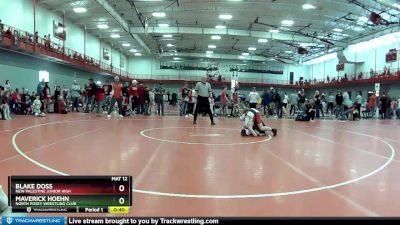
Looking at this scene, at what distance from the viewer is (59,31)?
1187 inches

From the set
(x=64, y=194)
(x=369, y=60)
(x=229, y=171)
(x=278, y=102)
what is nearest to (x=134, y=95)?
(x=278, y=102)

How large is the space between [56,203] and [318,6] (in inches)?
1093

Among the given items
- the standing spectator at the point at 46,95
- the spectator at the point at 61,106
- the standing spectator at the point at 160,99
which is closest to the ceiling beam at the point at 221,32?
the standing spectator at the point at 160,99

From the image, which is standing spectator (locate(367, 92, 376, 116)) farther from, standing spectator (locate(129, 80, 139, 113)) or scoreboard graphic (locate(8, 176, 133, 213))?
scoreboard graphic (locate(8, 176, 133, 213))

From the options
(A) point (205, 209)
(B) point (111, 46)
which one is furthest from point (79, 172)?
(B) point (111, 46)

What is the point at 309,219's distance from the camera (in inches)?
61.0

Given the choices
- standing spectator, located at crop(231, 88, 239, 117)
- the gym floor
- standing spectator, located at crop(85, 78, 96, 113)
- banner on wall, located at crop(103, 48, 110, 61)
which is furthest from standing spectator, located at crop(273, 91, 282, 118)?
banner on wall, located at crop(103, 48, 110, 61)

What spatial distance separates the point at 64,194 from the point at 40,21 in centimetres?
2882

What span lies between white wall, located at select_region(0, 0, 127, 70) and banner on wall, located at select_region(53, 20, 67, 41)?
32 cm

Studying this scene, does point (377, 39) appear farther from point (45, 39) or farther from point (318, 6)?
point (45, 39)

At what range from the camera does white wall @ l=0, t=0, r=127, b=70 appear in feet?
74.8

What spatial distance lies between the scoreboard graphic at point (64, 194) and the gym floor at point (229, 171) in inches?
52.9

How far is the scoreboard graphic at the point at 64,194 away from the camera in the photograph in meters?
1.71

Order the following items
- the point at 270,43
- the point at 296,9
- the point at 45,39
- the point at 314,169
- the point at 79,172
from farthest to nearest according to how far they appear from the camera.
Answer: the point at 270,43 → the point at 296,9 → the point at 45,39 → the point at 314,169 → the point at 79,172
